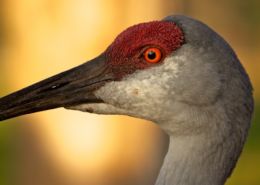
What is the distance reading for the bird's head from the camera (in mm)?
6230

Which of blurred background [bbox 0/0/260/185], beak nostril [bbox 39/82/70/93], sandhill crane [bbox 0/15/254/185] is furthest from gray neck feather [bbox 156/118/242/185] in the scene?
blurred background [bbox 0/0/260/185]

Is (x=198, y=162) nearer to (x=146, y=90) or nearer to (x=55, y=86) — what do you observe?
(x=146, y=90)

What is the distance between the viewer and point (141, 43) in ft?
20.6

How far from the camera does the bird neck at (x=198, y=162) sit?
6289mm

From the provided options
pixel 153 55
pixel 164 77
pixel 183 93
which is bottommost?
pixel 183 93

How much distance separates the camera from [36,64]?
12.4 metres

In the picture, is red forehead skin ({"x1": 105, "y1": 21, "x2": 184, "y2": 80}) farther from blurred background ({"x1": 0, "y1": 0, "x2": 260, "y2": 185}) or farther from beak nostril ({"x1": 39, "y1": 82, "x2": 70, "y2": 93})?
blurred background ({"x1": 0, "y1": 0, "x2": 260, "y2": 185})

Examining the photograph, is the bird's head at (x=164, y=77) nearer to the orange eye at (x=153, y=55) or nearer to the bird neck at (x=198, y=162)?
the orange eye at (x=153, y=55)

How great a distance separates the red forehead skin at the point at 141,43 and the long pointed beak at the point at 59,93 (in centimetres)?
14

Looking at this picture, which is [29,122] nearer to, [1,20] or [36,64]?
[36,64]

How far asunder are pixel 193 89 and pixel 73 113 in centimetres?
653

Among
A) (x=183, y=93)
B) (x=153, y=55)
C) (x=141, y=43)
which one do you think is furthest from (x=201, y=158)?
(x=141, y=43)

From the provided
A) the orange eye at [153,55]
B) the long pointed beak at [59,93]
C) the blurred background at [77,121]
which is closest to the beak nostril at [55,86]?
the long pointed beak at [59,93]

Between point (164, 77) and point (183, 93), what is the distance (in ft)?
0.61
